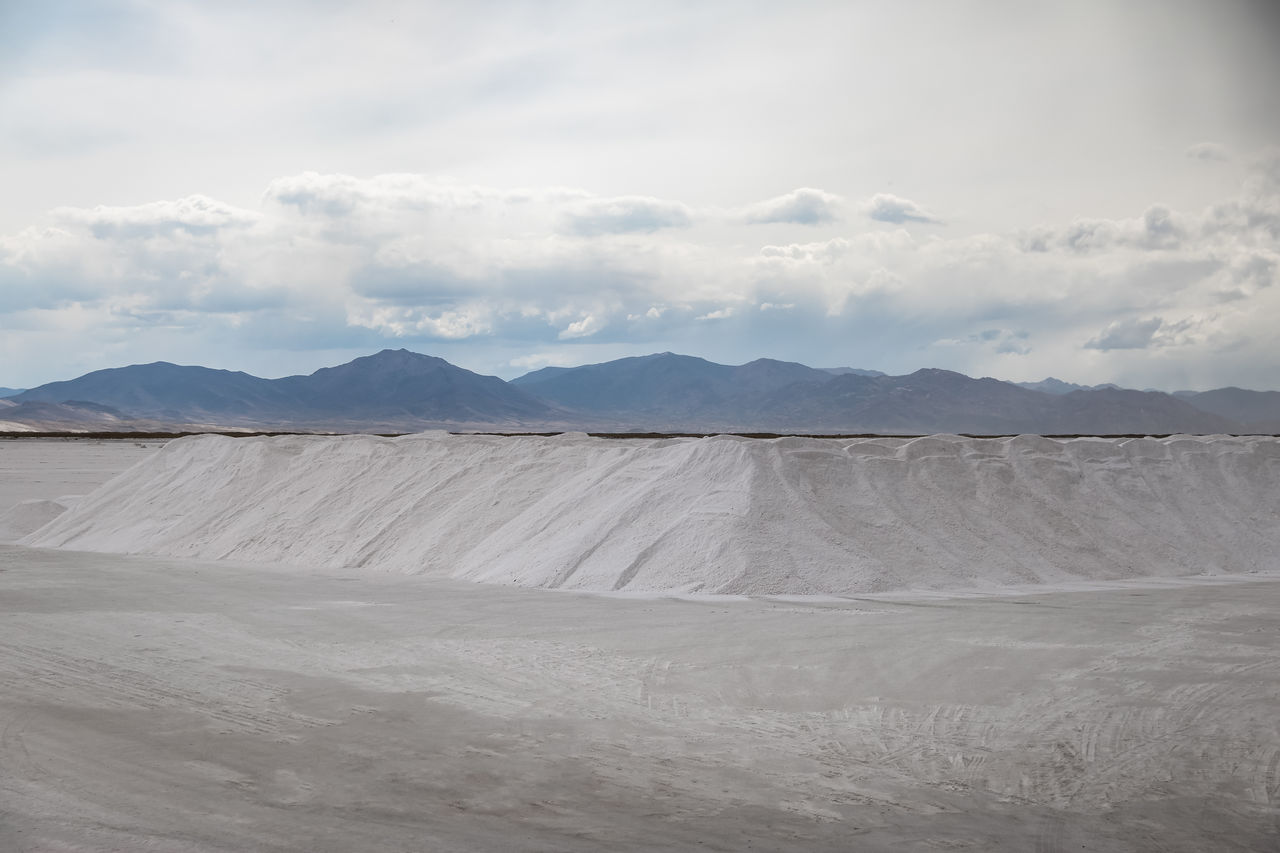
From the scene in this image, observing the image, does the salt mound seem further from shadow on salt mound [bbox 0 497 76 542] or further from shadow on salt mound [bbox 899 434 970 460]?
shadow on salt mound [bbox 0 497 76 542]

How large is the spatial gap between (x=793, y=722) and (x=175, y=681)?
17.0 ft


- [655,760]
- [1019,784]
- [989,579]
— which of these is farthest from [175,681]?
[989,579]

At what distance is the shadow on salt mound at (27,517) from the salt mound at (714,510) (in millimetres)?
1599

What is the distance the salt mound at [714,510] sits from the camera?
15180mm

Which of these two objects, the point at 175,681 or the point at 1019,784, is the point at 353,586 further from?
the point at 1019,784

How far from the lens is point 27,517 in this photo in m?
25.0

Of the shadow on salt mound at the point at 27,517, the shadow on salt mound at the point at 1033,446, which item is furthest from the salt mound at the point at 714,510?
the shadow on salt mound at the point at 27,517

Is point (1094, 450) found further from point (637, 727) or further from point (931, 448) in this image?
point (637, 727)

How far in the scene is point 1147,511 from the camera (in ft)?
64.6

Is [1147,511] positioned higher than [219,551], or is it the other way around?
[1147,511]

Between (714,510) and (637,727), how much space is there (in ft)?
28.0

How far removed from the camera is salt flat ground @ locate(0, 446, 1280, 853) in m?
5.48

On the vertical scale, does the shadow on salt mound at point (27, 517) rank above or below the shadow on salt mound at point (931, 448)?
below

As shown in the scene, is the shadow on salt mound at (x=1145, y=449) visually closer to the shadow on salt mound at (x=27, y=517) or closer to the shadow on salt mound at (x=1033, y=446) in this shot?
the shadow on salt mound at (x=1033, y=446)
